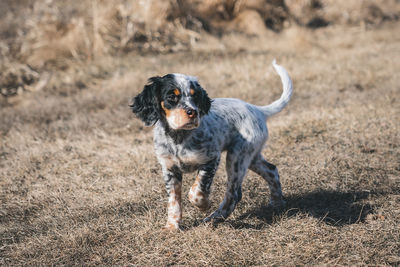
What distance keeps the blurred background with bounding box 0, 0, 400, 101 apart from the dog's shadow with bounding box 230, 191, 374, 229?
6183 millimetres

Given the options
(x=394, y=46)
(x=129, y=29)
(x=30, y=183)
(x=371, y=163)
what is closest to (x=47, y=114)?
(x=30, y=183)

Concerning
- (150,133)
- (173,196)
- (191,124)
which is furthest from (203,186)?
(150,133)

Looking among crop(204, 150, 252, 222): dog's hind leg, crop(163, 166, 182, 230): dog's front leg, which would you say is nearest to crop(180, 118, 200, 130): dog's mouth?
crop(163, 166, 182, 230): dog's front leg

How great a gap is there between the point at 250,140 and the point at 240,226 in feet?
2.36

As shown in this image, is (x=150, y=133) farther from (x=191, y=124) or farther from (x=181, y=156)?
(x=191, y=124)

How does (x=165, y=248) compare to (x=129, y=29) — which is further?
(x=129, y=29)

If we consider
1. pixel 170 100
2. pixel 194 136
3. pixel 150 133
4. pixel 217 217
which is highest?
pixel 170 100

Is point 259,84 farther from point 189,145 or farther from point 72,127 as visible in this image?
point 189,145

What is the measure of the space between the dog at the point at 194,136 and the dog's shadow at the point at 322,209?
0.99ft

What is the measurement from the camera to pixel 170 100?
9.54 feet

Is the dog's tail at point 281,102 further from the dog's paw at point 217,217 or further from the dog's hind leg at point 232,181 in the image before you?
the dog's paw at point 217,217

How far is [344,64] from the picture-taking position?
876 cm

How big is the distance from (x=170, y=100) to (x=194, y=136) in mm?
337

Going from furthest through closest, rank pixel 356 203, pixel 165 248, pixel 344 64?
pixel 344 64
pixel 356 203
pixel 165 248
